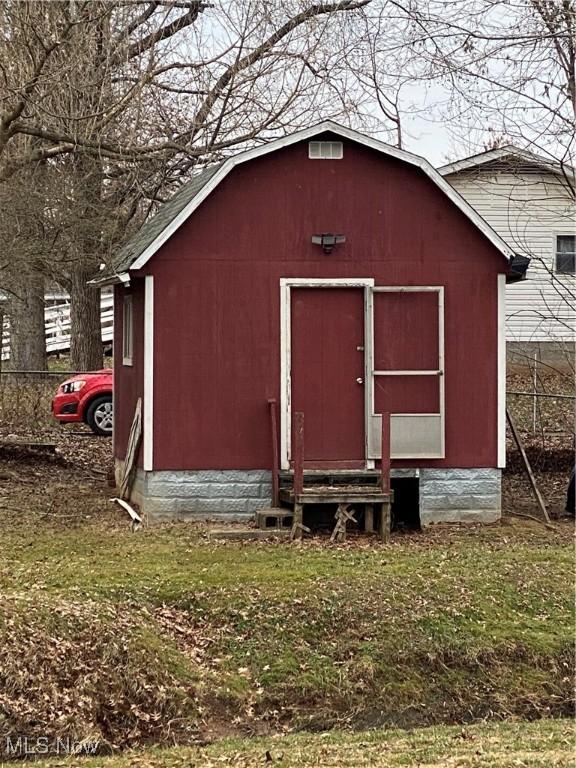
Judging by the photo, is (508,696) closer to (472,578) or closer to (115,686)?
(472,578)

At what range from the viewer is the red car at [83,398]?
22656mm

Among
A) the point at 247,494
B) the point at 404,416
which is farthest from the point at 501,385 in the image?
the point at 247,494

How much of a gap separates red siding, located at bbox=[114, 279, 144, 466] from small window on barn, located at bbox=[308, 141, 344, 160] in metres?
2.56

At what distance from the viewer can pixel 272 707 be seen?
375 inches

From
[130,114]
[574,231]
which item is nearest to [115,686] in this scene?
[130,114]

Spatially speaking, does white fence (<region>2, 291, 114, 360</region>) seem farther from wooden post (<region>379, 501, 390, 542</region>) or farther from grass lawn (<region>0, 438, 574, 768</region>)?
grass lawn (<region>0, 438, 574, 768</region>)

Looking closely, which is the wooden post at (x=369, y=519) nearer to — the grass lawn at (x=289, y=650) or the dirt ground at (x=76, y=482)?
the grass lawn at (x=289, y=650)

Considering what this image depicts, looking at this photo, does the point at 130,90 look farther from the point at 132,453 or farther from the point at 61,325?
the point at 61,325

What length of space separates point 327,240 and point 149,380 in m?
2.60

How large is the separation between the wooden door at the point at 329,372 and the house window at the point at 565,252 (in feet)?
47.3

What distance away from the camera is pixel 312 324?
14.5 metres

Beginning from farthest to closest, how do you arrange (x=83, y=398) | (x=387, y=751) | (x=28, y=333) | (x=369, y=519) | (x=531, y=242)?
(x=28, y=333) < (x=531, y=242) < (x=83, y=398) < (x=369, y=519) < (x=387, y=751)

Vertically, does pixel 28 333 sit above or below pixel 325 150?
below
